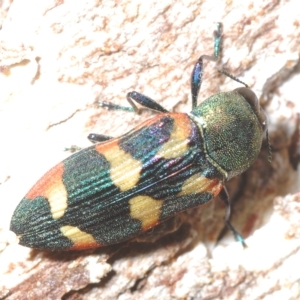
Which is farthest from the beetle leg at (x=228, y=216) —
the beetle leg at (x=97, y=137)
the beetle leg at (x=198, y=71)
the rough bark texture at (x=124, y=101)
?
the beetle leg at (x=97, y=137)

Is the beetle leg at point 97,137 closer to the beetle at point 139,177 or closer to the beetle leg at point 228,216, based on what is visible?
the beetle at point 139,177

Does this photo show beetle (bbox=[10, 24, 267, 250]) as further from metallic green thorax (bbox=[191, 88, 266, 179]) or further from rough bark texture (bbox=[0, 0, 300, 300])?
rough bark texture (bbox=[0, 0, 300, 300])

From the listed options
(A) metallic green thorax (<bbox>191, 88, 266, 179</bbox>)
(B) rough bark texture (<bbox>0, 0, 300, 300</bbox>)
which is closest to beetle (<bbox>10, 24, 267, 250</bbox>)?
(A) metallic green thorax (<bbox>191, 88, 266, 179</bbox>)

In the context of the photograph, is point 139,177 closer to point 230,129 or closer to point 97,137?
point 97,137

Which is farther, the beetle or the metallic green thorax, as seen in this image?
the metallic green thorax

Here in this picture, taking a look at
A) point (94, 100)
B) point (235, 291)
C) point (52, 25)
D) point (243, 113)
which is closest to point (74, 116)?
point (94, 100)

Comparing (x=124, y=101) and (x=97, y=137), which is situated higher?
(x=124, y=101)

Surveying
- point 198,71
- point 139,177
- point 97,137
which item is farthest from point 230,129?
point 97,137
